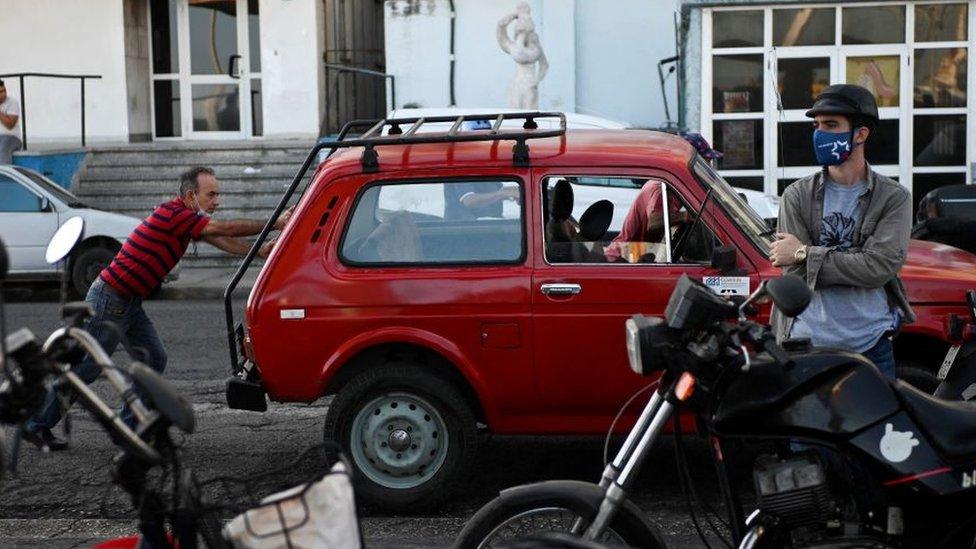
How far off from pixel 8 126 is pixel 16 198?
3.35 metres

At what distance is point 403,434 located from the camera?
6.62m

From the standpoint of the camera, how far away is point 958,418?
401cm

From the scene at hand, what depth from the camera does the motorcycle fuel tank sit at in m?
3.98

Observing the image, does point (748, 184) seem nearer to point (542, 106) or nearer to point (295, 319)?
point (542, 106)

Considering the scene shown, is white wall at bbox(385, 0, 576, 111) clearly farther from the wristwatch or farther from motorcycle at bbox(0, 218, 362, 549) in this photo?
motorcycle at bbox(0, 218, 362, 549)

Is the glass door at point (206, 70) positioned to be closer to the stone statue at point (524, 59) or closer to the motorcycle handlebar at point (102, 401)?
the stone statue at point (524, 59)

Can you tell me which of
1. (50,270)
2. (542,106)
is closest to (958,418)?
(50,270)

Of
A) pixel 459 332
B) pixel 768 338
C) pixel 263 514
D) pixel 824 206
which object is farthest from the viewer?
pixel 459 332

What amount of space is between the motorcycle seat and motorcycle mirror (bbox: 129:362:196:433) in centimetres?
201

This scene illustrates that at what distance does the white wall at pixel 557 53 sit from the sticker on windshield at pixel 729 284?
48.2ft

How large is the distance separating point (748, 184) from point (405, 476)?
547 inches

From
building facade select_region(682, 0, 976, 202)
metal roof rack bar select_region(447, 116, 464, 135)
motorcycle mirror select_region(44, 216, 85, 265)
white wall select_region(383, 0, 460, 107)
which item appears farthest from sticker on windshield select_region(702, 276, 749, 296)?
white wall select_region(383, 0, 460, 107)

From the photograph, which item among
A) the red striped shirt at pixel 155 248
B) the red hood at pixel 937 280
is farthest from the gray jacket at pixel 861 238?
the red striped shirt at pixel 155 248

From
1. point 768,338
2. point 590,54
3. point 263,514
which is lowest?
point 263,514
